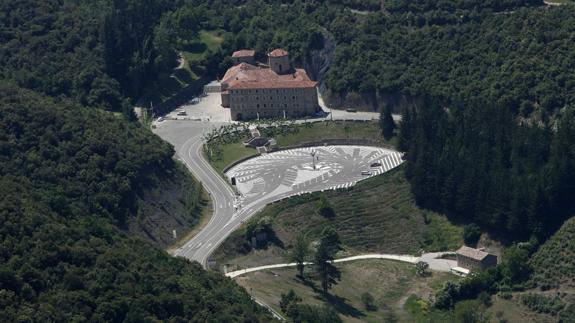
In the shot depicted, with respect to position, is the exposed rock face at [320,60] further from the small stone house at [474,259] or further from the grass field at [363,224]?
the small stone house at [474,259]

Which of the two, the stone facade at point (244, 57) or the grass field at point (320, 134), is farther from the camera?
the stone facade at point (244, 57)

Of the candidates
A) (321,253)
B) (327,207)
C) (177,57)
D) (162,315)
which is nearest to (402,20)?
(177,57)

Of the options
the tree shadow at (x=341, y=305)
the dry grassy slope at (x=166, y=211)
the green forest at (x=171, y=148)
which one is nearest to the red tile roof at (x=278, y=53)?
the green forest at (x=171, y=148)

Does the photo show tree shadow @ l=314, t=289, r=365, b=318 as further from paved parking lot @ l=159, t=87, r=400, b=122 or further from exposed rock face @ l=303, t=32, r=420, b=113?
exposed rock face @ l=303, t=32, r=420, b=113

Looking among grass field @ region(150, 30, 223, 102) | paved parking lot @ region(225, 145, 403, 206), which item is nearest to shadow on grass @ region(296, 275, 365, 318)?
paved parking lot @ region(225, 145, 403, 206)

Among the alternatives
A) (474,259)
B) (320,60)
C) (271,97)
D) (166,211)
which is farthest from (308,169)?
(474,259)

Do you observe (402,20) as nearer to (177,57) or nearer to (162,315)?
(177,57)

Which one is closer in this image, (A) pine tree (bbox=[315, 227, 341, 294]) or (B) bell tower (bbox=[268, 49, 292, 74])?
(A) pine tree (bbox=[315, 227, 341, 294])
